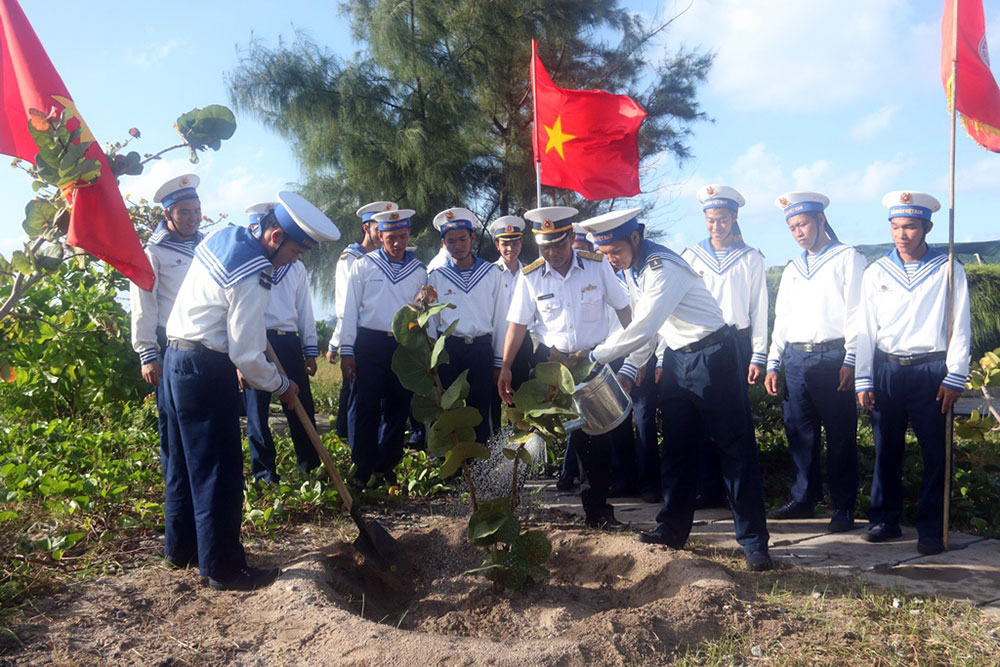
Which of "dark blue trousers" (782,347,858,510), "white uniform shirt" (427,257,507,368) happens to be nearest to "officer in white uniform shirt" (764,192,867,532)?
"dark blue trousers" (782,347,858,510)

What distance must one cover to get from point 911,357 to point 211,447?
3.79 m

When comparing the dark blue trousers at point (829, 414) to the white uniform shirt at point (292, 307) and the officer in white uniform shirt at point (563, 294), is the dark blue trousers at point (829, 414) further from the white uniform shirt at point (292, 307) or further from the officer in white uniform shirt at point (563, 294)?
the white uniform shirt at point (292, 307)

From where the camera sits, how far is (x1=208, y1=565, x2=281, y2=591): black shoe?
3.77 m

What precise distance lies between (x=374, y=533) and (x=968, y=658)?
8.75 feet

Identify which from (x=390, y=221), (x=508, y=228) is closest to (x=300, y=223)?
(x=390, y=221)

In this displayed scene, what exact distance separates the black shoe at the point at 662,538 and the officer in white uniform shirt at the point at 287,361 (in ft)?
7.87

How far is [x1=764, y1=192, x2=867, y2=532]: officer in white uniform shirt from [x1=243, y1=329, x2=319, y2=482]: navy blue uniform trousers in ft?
10.6

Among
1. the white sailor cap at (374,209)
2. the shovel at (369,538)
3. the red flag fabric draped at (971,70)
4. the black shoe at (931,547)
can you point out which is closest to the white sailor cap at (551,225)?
the white sailor cap at (374,209)

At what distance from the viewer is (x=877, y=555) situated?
4379 mm

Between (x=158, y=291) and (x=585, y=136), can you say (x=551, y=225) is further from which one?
(x=585, y=136)

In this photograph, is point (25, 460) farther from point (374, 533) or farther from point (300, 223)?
point (300, 223)

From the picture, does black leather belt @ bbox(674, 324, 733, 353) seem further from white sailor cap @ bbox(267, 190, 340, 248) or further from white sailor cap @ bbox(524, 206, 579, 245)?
white sailor cap @ bbox(267, 190, 340, 248)

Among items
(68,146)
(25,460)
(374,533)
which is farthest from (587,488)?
(25,460)

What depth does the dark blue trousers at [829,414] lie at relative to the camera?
495 centimetres
